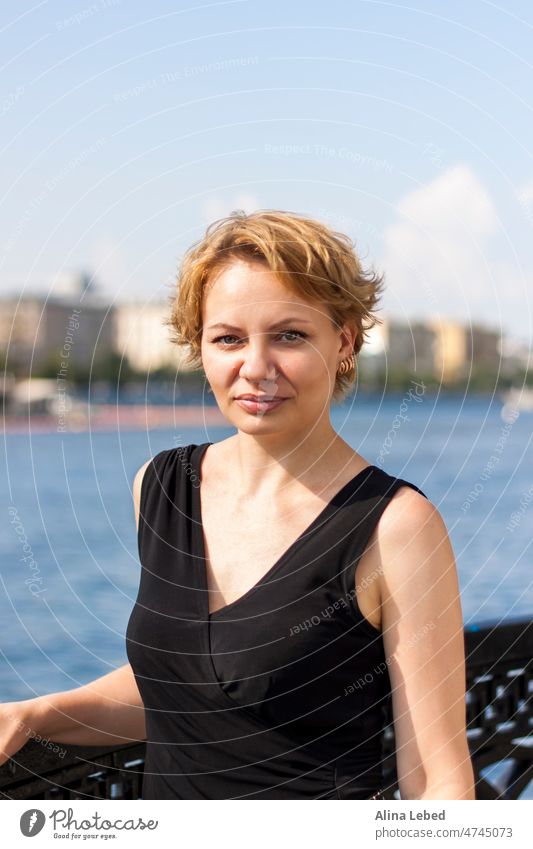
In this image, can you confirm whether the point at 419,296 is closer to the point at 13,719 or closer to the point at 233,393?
the point at 233,393

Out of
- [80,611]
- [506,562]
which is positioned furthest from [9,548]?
[506,562]

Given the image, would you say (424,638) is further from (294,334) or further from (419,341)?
(419,341)

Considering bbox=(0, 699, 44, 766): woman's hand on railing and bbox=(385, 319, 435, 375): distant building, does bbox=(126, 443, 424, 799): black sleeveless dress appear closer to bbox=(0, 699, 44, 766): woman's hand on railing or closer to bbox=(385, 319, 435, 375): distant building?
bbox=(0, 699, 44, 766): woman's hand on railing

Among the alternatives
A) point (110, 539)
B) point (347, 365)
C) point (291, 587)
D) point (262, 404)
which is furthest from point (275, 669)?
point (110, 539)

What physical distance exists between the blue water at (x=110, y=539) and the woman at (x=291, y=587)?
0.16m

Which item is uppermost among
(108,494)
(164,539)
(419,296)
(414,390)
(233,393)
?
(108,494)

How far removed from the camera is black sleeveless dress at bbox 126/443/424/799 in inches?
54.1

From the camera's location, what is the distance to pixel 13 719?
152 centimetres

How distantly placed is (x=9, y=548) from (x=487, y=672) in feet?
54.3

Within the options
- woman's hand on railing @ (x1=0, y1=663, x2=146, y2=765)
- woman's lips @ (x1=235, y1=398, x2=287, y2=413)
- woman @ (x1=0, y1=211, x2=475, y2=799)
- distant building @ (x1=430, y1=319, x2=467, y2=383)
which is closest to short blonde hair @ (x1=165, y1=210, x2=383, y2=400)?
woman @ (x1=0, y1=211, x2=475, y2=799)

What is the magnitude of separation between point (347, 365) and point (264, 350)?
0.20 meters


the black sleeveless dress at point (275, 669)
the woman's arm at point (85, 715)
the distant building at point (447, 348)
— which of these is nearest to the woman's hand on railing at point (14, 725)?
the woman's arm at point (85, 715)

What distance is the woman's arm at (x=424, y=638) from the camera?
1321 mm

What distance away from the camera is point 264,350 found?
138 centimetres
